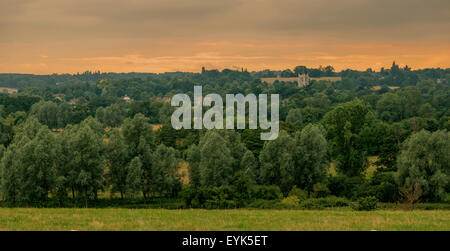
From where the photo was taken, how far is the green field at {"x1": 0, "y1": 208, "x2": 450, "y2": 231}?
21703mm

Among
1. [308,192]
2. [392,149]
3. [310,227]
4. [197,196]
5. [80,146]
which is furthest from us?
[392,149]

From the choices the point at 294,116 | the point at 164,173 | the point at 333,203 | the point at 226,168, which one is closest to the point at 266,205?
the point at 333,203

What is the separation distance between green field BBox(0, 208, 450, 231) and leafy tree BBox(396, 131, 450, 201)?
67.6 feet

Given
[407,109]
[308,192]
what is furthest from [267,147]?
[407,109]

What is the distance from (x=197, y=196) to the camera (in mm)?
38125

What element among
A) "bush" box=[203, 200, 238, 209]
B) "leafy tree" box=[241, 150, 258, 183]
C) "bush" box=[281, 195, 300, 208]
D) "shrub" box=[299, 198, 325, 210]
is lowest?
"shrub" box=[299, 198, 325, 210]

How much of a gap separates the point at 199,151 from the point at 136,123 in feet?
28.3

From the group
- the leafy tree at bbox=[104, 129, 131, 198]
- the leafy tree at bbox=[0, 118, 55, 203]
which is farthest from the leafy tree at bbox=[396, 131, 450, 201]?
the leafy tree at bbox=[0, 118, 55, 203]

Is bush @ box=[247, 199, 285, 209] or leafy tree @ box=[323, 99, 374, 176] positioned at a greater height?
leafy tree @ box=[323, 99, 374, 176]

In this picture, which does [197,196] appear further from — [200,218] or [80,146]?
[80,146]

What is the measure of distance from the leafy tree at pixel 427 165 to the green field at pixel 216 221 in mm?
20601

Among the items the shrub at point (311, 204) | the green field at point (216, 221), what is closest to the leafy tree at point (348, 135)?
the shrub at point (311, 204)

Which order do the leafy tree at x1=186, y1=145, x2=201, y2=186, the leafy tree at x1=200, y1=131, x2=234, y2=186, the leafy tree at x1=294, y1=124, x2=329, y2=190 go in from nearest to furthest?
the leafy tree at x1=200, y1=131, x2=234, y2=186
the leafy tree at x1=294, y1=124, x2=329, y2=190
the leafy tree at x1=186, y1=145, x2=201, y2=186

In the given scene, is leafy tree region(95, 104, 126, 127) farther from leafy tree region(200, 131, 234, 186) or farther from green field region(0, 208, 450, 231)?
green field region(0, 208, 450, 231)
